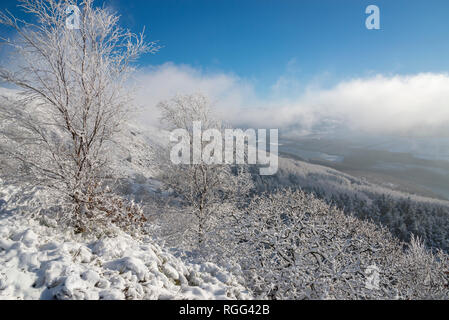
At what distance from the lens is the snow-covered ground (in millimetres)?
4270

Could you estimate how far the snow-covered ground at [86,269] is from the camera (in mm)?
4270

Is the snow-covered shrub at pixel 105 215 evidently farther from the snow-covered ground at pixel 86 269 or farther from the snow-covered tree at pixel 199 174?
the snow-covered tree at pixel 199 174

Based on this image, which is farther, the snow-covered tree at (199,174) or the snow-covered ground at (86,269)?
the snow-covered tree at (199,174)

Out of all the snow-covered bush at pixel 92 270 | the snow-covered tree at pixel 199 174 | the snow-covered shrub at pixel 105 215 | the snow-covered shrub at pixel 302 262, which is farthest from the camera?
the snow-covered tree at pixel 199 174

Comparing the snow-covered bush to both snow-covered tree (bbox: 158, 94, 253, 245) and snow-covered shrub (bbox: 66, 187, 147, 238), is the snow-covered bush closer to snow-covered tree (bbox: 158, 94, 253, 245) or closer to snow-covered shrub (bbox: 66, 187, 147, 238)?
snow-covered shrub (bbox: 66, 187, 147, 238)

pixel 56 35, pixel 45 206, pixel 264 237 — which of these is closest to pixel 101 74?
pixel 56 35

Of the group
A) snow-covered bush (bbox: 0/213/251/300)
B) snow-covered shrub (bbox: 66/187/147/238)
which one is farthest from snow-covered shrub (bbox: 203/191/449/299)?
snow-covered shrub (bbox: 66/187/147/238)

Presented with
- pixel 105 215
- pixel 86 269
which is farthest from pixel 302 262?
pixel 105 215

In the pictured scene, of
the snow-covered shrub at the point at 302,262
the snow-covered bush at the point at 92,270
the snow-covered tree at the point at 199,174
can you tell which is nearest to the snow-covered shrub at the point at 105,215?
the snow-covered bush at the point at 92,270

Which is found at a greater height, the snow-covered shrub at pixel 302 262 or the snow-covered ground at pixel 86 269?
the snow-covered ground at pixel 86 269

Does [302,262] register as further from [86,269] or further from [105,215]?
[105,215]

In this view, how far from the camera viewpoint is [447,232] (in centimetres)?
6719
